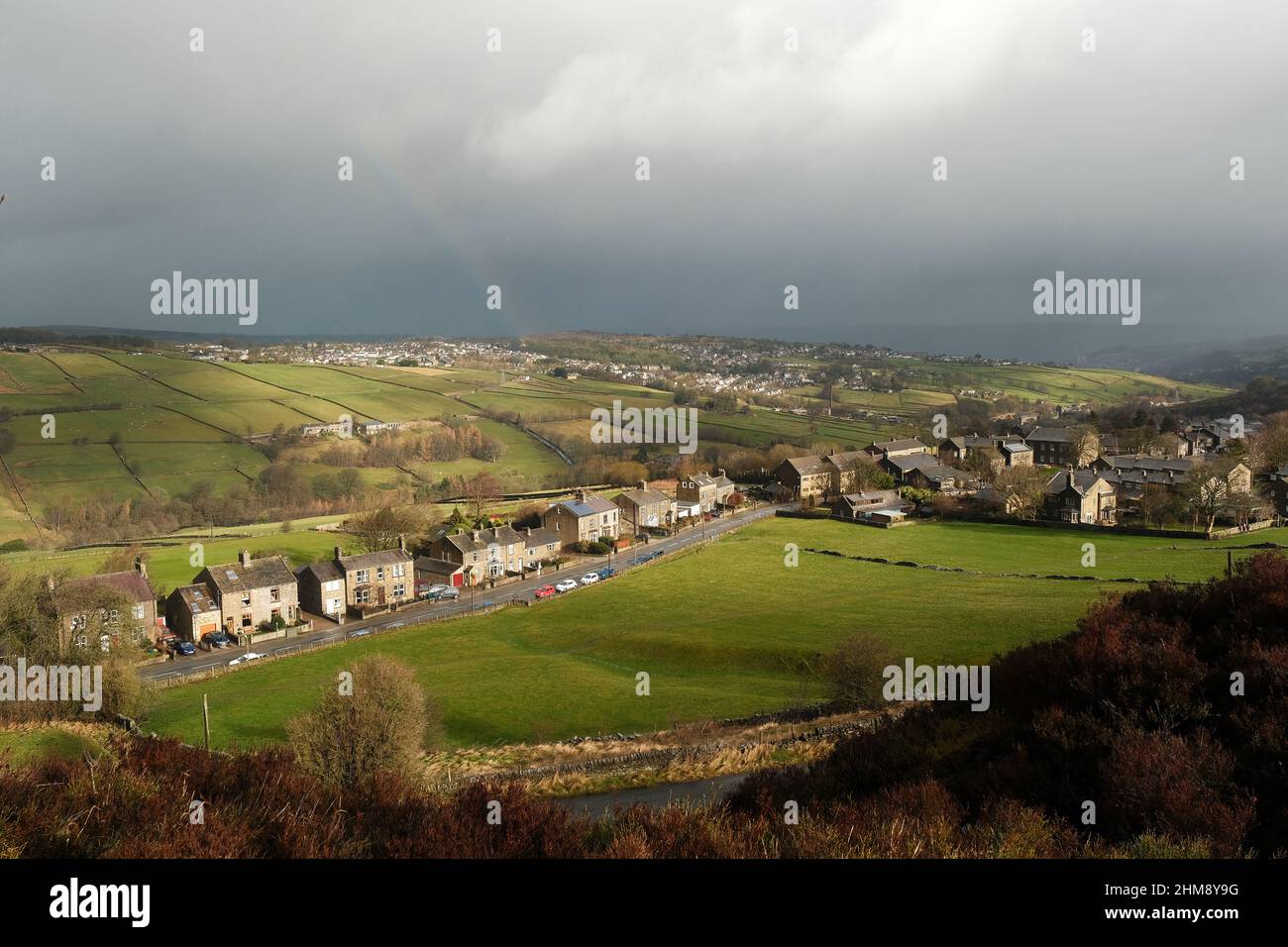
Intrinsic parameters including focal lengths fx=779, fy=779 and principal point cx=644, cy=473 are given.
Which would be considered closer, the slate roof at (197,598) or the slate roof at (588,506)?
the slate roof at (197,598)

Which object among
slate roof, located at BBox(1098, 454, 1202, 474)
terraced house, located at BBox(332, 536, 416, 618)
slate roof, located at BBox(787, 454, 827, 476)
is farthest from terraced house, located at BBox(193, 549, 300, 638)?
slate roof, located at BBox(1098, 454, 1202, 474)

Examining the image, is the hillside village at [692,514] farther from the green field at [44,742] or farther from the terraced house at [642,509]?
the green field at [44,742]

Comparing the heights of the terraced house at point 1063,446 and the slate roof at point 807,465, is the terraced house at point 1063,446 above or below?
above

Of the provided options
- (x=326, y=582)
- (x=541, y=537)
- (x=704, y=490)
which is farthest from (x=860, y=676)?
(x=704, y=490)

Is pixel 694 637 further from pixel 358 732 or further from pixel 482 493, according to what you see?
pixel 482 493
